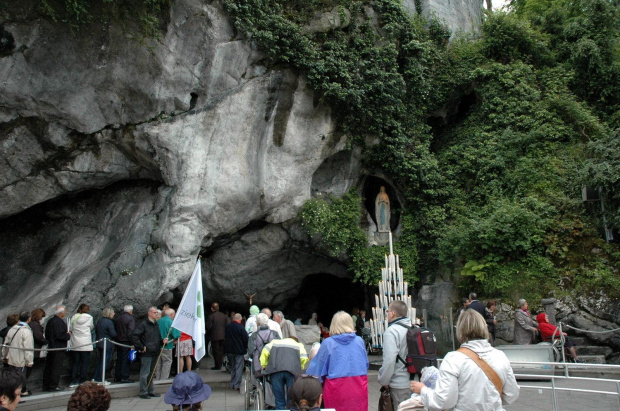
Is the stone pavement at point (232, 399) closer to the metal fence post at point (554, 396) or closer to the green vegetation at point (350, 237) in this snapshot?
the metal fence post at point (554, 396)

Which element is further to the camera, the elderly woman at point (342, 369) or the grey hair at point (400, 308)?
the grey hair at point (400, 308)

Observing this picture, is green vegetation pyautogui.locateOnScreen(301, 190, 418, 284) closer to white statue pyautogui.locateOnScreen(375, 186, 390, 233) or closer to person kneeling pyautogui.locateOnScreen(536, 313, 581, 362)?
white statue pyautogui.locateOnScreen(375, 186, 390, 233)

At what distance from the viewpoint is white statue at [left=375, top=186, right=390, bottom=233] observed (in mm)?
15273

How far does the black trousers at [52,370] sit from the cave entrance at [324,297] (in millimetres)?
9470

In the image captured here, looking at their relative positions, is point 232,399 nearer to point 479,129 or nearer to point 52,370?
point 52,370

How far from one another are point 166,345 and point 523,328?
22.1 ft

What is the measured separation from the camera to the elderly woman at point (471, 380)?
3.38 m

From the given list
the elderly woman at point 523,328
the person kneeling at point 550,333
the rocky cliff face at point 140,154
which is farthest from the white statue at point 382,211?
the person kneeling at point 550,333

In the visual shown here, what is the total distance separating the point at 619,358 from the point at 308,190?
25.7 feet

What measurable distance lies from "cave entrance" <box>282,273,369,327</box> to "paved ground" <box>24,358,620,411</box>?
5.04 metres

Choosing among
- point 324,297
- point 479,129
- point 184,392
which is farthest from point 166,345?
point 479,129

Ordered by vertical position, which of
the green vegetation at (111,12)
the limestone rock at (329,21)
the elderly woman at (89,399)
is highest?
the limestone rock at (329,21)

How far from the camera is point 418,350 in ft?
15.7

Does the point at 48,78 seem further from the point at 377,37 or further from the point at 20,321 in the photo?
the point at 377,37
